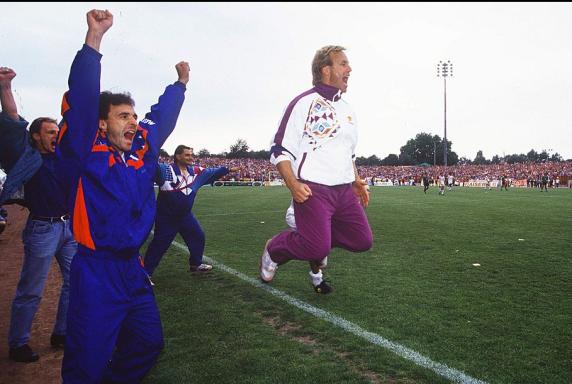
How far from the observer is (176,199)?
593cm

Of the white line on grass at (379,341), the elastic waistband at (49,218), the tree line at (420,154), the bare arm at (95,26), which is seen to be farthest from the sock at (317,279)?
the tree line at (420,154)

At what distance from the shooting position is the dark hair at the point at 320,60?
13.9ft

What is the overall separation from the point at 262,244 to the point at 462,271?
3.97 m

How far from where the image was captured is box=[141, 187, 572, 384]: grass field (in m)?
3.02

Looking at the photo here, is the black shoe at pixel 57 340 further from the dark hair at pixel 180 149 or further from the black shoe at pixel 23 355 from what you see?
the dark hair at pixel 180 149

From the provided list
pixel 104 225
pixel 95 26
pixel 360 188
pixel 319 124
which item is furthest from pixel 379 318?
pixel 95 26

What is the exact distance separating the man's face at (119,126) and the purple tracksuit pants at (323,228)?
186cm

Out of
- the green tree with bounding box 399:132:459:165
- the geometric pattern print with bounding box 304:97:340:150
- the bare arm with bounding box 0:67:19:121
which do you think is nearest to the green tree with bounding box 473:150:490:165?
→ the green tree with bounding box 399:132:459:165

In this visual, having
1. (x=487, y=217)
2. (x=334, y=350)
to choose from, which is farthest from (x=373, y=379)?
(x=487, y=217)

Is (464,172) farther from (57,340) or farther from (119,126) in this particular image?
(119,126)

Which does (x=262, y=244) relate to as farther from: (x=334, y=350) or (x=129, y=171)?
(x=129, y=171)

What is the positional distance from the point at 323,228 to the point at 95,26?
248 cm

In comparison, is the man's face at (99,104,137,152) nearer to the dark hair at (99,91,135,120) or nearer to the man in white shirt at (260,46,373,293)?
the dark hair at (99,91,135,120)

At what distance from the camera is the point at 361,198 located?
4641 mm
